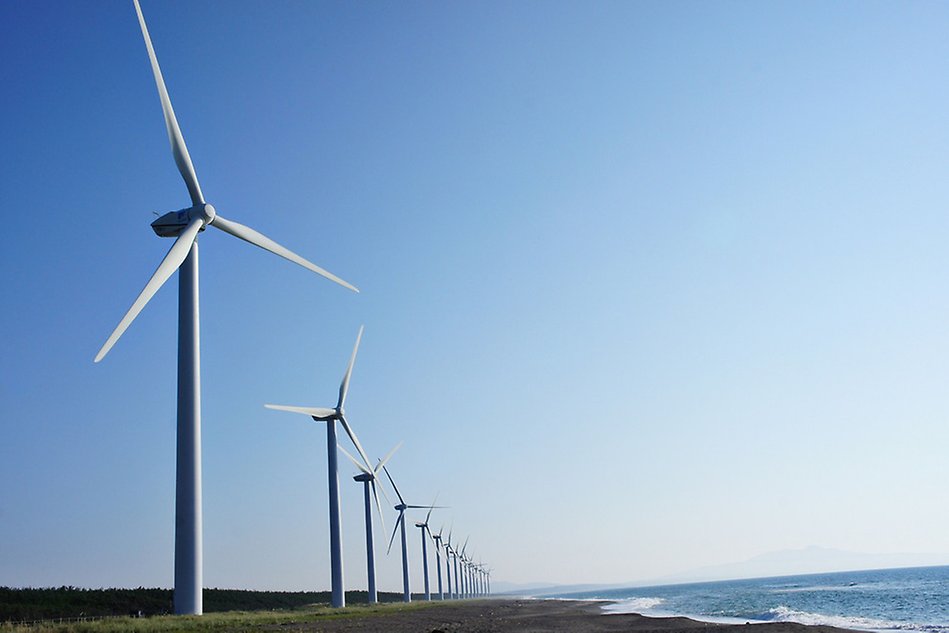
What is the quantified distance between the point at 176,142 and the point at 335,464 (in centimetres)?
3704

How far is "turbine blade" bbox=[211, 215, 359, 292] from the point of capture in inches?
1731

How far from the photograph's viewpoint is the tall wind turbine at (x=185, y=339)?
112ft

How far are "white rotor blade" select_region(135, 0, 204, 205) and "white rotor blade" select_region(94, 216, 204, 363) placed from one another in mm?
1939

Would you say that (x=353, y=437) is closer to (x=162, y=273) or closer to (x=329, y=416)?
(x=329, y=416)

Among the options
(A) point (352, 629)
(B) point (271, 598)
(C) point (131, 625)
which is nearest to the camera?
(C) point (131, 625)

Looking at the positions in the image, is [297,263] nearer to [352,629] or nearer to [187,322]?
[187,322]

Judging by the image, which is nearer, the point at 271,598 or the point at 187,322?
the point at 187,322

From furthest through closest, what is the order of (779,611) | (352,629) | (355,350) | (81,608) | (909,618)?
(81,608) → (355,350) → (779,611) → (909,618) → (352,629)

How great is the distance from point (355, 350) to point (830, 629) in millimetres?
46366

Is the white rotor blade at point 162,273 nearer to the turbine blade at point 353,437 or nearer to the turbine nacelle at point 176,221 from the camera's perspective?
the turbine nacelle at point 176,221

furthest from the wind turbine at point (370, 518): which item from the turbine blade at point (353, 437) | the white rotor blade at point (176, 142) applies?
the white rotor blade at point (176, 142)

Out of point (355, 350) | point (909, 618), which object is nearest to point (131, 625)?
point (355, 350)

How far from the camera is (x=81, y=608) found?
82812 millimetres

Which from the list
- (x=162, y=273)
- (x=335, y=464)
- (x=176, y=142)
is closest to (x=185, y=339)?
(x=162, y=273)
